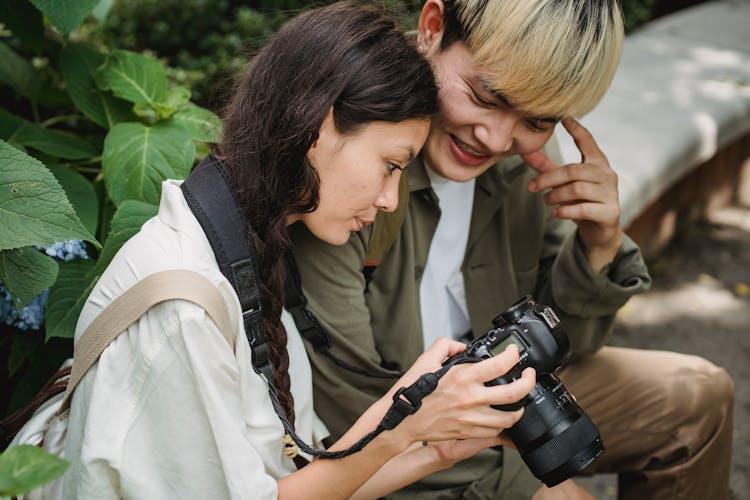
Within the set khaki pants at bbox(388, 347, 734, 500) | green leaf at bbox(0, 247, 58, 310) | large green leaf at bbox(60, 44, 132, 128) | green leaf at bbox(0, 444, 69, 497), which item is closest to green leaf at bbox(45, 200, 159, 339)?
green leaf at bbox(0, 247, 58, 310)

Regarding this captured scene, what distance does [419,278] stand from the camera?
6.75 ft

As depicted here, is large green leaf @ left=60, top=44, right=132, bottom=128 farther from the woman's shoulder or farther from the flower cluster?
the woman's shoulder

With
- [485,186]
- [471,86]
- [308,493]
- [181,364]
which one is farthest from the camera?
[485,186]

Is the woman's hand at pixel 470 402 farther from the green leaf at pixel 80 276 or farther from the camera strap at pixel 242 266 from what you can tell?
the green leaf at pixel 80 276

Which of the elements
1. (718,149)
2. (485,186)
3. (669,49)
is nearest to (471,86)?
(485,186)

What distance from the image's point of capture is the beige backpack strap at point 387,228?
6.17 ft

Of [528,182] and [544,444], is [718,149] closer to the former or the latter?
[528,182]

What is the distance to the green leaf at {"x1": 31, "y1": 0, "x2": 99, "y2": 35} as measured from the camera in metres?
1.81

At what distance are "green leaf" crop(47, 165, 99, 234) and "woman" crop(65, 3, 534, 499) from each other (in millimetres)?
453

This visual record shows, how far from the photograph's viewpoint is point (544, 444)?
163 cm

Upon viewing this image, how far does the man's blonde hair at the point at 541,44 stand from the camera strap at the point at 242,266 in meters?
0.59

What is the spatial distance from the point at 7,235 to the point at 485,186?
113 centimetres

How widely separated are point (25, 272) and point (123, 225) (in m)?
0.23

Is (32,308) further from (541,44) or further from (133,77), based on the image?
(541,44)
